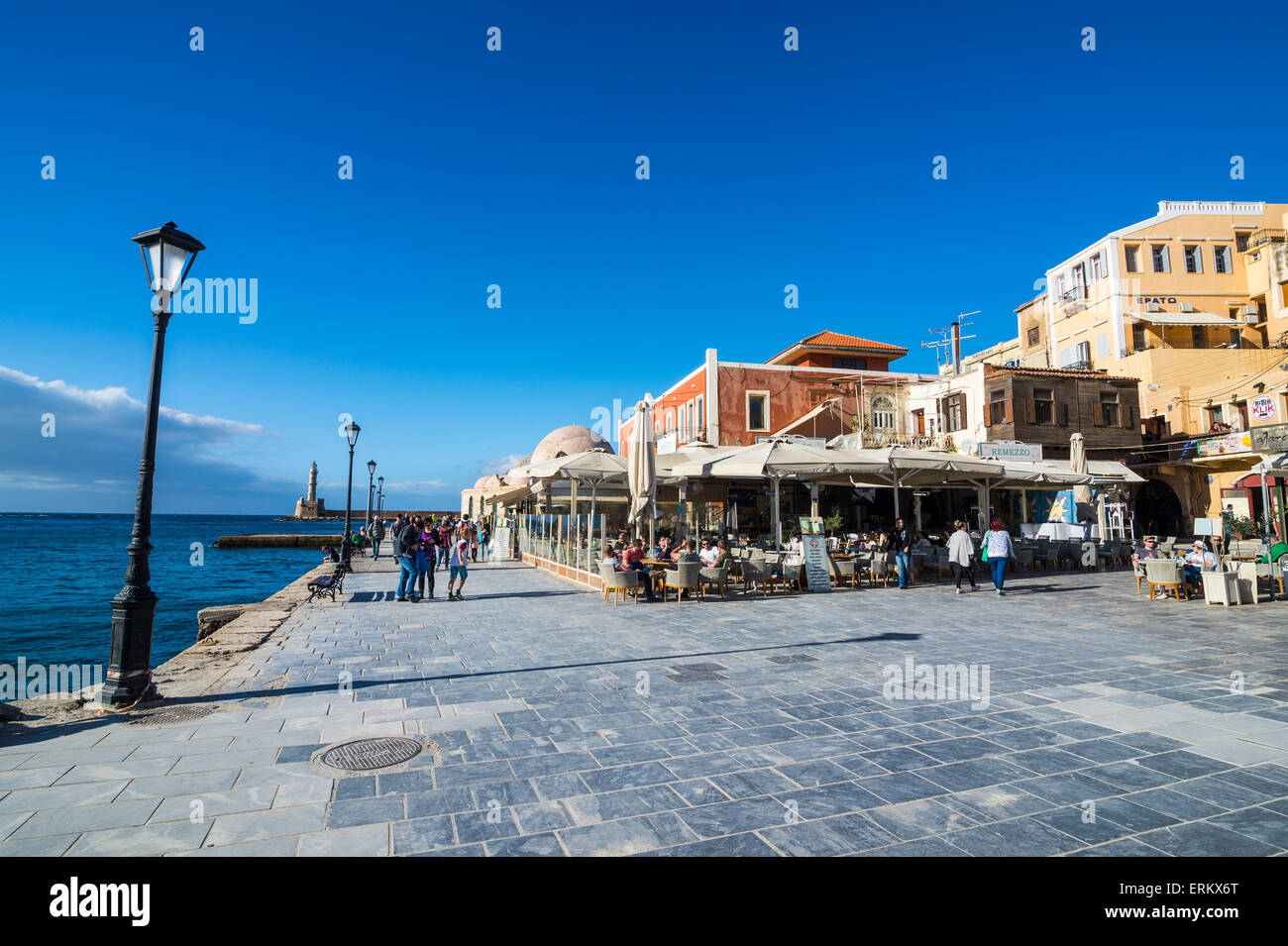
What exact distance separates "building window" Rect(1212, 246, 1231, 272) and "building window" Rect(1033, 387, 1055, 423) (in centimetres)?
1236

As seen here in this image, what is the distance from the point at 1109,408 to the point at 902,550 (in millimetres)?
19557

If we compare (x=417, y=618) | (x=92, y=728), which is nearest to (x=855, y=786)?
(x=92, y=728)

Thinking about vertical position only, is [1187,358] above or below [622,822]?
above

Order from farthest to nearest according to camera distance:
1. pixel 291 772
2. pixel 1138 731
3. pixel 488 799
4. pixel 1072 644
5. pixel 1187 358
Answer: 1. pixel 1187 358
2. pixel 1072 644
3. pixel 1138 731
4. pixel 291 772
5. pixel 488 799

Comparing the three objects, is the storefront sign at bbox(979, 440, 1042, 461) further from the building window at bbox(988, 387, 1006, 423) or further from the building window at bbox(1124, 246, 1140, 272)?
the building window at bbox(1124, 246, 1140, 272)

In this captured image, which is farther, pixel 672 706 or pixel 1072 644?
pixel 1072 644

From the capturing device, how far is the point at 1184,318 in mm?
28234

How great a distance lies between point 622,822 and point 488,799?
0.74 m

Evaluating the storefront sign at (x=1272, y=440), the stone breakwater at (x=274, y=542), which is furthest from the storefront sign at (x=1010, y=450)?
the stone breakwater at (x=274, y=542)

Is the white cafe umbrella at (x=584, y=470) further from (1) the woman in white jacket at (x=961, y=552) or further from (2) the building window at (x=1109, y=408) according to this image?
(2) the building window at (x=1109, y=408)

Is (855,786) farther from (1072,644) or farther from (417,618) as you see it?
(417,618)

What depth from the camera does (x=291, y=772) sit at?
147 inches

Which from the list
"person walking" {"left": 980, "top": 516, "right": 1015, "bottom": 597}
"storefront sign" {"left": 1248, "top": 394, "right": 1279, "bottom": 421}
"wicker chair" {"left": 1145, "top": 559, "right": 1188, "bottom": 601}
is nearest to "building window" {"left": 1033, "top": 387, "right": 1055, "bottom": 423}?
"storefront sign" {"left": 1248, "top": 394, "right": 1279, "bottom": 421}
